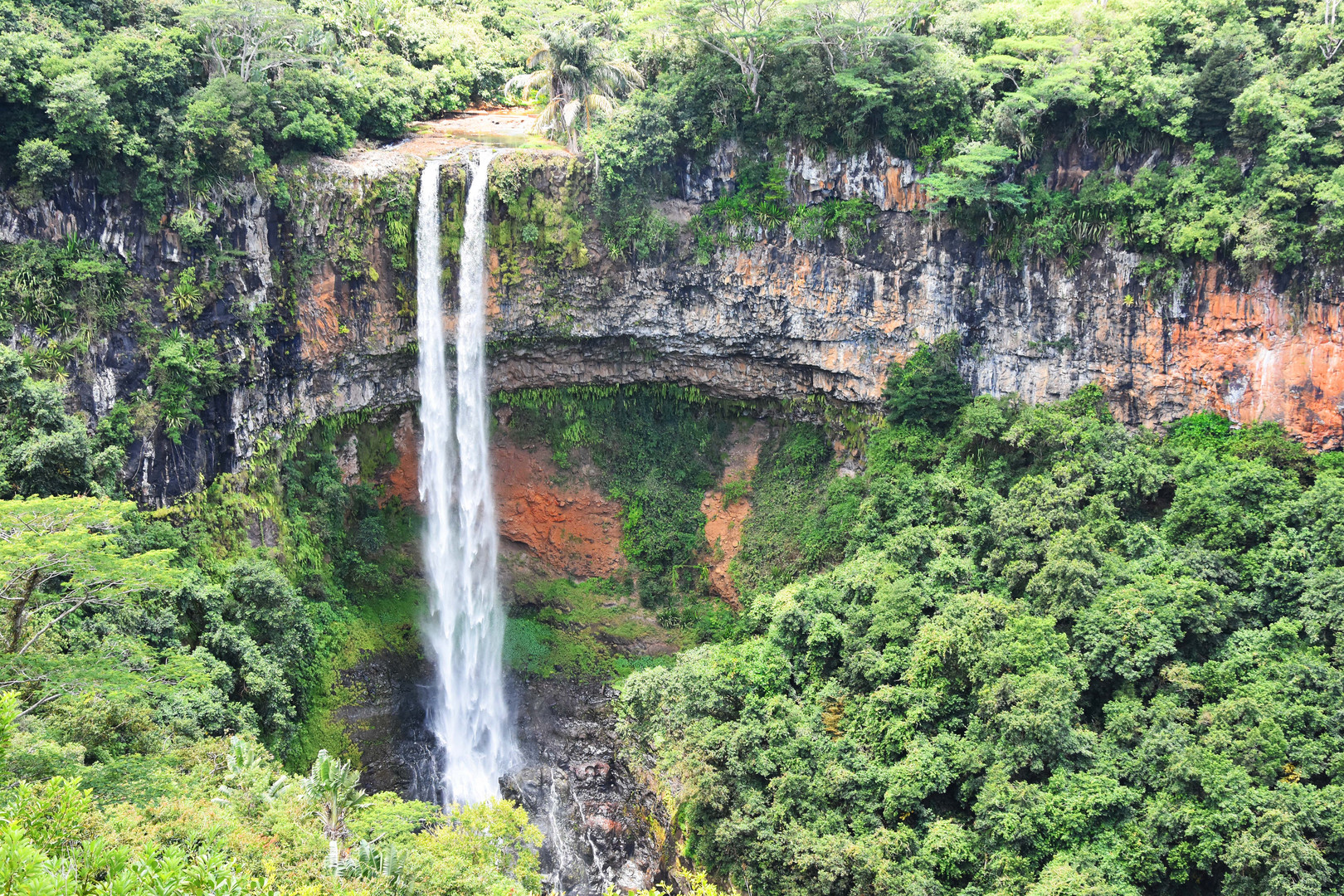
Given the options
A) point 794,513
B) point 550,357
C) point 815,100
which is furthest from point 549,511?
point 815,100

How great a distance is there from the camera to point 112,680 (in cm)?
1315

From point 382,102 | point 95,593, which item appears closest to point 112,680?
point 95,593

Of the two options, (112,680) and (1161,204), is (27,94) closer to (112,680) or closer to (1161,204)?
(112,680)

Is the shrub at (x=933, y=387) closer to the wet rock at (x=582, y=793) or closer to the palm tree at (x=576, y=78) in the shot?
the palm tree at (x=576, y=78)

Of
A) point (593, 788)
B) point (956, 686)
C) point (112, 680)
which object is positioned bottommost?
point (593, 788)

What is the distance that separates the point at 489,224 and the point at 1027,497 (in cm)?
1379

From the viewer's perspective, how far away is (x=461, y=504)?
24.7 meters

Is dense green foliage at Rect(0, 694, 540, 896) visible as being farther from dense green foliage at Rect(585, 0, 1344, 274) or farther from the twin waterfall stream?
dense green foliage at Rect(585, 0, 1344, 274)

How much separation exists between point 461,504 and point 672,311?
7173mm

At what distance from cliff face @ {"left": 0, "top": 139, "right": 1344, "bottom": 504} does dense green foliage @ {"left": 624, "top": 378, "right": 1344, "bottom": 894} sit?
1550 mm

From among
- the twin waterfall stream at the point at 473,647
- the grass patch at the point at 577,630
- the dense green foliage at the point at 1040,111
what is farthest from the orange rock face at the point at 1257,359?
the twin waterfall stream at the point at 473,647

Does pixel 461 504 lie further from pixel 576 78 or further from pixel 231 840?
pixel 231 840

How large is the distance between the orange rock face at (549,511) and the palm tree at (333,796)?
13.0 metres

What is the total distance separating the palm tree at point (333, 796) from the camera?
1283 centimetres
